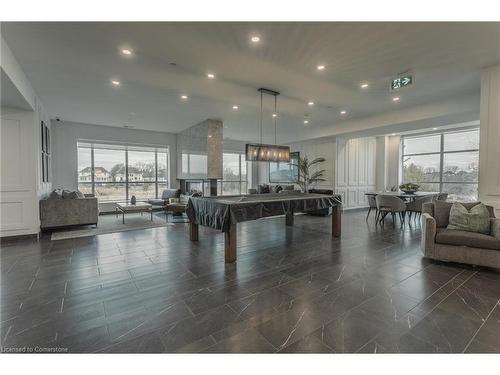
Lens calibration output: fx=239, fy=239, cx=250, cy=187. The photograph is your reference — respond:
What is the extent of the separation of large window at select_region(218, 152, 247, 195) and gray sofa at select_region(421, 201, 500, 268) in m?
8.33

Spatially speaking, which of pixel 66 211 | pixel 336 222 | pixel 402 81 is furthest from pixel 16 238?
pixel 402 81

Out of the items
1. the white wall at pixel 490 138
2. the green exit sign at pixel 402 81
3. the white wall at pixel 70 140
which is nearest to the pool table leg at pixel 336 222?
the white wall at pixel 490 138

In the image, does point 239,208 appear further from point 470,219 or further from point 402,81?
point 402,81

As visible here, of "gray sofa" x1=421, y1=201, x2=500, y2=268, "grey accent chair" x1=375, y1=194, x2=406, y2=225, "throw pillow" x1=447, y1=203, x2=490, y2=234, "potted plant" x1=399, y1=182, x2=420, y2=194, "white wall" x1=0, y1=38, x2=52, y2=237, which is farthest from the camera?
"potted plant" x1=399, y1=182, x2=420, y2=194

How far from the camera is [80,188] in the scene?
8188 millimetres

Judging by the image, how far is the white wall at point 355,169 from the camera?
345 inches

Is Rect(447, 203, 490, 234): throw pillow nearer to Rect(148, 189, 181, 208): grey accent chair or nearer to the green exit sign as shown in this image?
the green exit sign

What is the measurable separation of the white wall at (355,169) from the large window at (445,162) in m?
1.32

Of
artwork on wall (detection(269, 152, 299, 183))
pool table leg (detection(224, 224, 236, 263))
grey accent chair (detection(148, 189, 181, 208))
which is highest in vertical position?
artwork on wall (detection(269, 152, 299, 183))

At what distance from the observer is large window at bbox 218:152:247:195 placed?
36.6ft

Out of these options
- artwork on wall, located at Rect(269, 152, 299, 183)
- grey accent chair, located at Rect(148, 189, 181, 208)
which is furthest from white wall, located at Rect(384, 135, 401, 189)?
grey accent chair, located at Rect(148, 189, 181, 208)

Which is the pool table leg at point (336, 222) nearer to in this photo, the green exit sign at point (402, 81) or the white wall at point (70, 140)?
the green exit sign at point (402, 81)

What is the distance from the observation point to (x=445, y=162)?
852cm

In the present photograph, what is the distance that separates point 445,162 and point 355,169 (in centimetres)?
299
